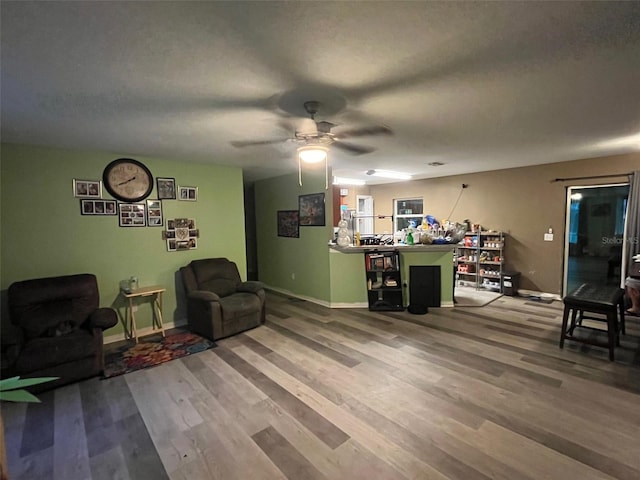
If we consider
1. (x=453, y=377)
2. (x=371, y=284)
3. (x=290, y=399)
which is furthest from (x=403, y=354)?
(x=371, y=284)

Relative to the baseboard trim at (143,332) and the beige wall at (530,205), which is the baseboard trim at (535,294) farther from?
the baseboard trim at (143,332)

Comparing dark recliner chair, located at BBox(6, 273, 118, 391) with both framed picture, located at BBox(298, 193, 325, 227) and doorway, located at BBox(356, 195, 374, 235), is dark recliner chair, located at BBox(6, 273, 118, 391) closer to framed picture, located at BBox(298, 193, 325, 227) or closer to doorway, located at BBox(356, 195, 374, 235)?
framed picture, located at BBox(298, 193, 325, 227)

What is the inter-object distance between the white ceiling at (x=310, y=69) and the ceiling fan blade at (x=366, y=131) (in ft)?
0.50

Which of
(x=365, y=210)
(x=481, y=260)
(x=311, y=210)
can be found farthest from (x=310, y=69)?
(x=365, y=210)

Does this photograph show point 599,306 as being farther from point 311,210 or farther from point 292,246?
point 292,246

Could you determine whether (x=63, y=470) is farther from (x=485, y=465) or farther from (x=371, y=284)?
(x=371, y=284)

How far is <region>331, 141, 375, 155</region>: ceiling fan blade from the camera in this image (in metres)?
3.54

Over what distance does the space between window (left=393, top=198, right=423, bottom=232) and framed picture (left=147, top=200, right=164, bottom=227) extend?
17.2 feet

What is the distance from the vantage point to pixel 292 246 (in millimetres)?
5750

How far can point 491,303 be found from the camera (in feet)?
16.5

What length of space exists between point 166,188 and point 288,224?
2.24 metres

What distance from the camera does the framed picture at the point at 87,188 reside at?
3531mm

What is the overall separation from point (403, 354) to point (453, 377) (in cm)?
58

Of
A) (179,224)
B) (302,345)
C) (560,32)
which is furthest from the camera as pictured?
(179,224)
